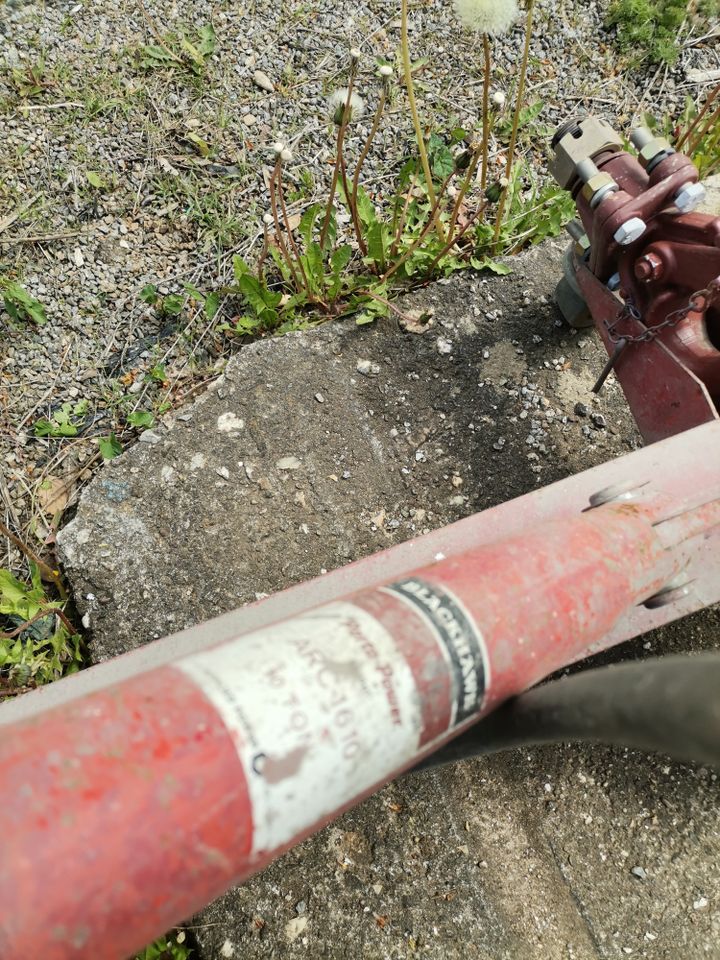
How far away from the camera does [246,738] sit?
67 centimetres

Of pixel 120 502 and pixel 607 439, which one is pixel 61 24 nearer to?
pixel 120 502

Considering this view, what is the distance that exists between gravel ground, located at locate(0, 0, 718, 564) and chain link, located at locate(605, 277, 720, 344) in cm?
111

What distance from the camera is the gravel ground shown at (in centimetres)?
218

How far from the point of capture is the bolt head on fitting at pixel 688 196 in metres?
1.51

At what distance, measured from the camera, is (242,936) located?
1.47 metres

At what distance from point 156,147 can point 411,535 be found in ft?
5.17

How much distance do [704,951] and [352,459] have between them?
4.21 feet

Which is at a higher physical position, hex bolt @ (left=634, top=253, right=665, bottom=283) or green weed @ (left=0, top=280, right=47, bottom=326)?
green weed @ (left=0, top=280, right=47, bottom=326)

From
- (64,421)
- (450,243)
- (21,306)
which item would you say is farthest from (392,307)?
(21,306)

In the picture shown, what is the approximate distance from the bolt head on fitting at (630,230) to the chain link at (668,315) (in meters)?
0.16

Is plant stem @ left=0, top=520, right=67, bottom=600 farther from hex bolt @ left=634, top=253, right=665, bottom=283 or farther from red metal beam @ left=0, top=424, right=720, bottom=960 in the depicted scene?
hex bolt @ left=634, top=253, right=665, bottom=283

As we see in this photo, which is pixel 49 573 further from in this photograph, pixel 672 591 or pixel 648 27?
pixel 648 27

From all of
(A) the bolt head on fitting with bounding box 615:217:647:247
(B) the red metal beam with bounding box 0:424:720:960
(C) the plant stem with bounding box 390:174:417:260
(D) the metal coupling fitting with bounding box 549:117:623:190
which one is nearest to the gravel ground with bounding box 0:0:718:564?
(C) the plant stem with bounding box 390:174:417:260

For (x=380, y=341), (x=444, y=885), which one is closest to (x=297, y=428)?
(x=380, y=341)
